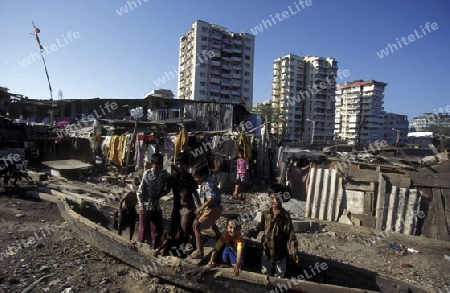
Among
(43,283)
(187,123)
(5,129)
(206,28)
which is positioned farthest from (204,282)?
(206,28)

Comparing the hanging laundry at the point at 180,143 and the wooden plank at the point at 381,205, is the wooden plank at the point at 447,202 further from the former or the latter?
the hanging laundry at the point at 180,143

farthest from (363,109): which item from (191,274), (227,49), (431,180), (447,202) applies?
(191,274)

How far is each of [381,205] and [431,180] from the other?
1.18 meters

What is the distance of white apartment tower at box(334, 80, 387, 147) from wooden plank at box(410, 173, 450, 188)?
80527 mm

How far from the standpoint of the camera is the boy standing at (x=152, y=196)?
4.26 meters

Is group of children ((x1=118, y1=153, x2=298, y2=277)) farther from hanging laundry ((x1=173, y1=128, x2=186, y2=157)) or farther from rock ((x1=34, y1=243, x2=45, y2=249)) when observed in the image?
hanging laundry ((x1=173, y1=128, x2=186, y2=157))

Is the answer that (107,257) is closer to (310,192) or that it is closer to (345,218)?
(310,192)

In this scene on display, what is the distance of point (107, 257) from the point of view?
17.0 feet

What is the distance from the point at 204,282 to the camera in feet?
11.4

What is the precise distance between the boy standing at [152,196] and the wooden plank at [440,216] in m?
5.91

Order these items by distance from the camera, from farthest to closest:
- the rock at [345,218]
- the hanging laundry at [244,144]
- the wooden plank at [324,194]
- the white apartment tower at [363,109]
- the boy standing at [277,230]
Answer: the white apartment tower at [363,109] < the hanging laundry at [244,144] < the wooden plank at [324,194] < the rock at [345,218] < the boy standing at [277,230]

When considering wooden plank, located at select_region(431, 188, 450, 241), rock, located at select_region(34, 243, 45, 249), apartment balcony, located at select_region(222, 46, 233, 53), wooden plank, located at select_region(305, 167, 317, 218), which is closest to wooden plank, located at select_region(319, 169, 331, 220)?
wooden plank, located at select_region(305, 167, 317, 218)

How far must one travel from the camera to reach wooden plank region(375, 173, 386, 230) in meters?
6.66

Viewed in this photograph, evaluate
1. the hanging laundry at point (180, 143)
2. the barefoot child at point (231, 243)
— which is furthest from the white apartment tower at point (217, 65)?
the barefoot child at point (231, 243)
